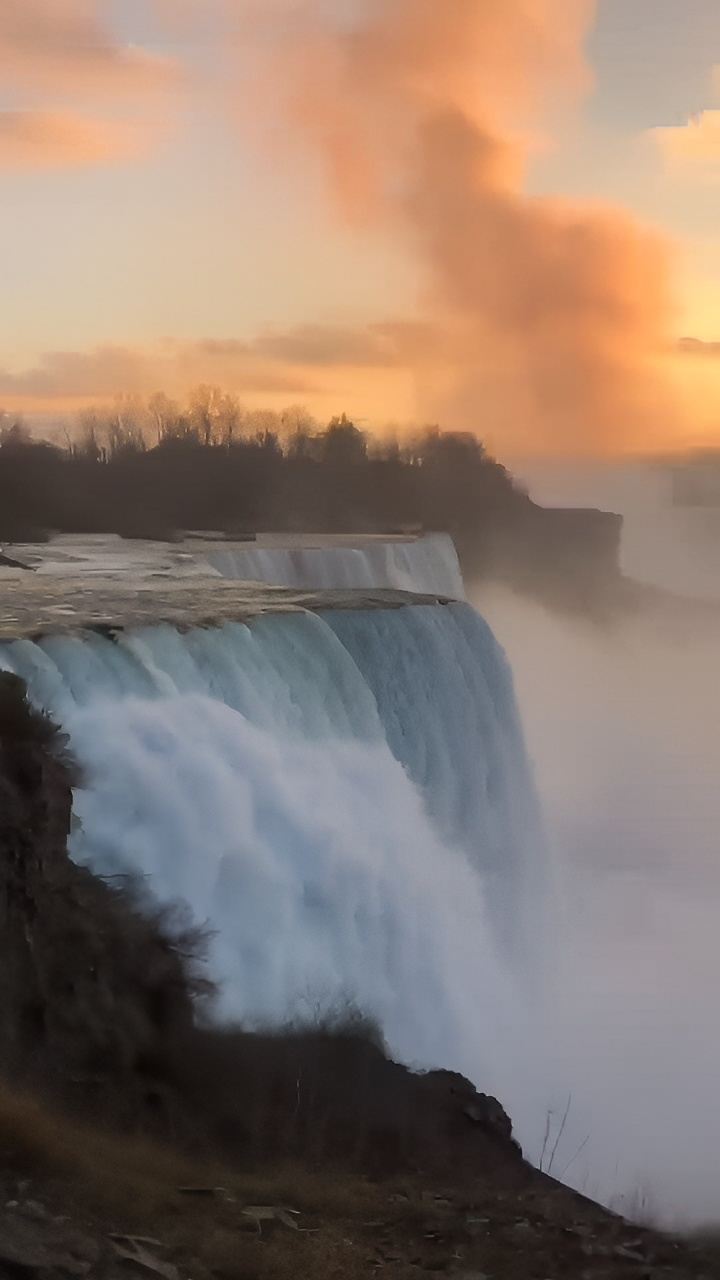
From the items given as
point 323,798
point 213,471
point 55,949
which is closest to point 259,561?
point 213,471

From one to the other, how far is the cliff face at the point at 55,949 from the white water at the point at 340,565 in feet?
15.9

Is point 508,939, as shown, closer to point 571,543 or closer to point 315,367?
point 315,367

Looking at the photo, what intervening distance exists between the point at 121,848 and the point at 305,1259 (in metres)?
1.71

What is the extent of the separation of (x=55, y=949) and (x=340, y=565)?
6.38m

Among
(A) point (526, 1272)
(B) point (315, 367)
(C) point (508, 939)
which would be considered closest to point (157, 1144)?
(A) point (526, 1272)

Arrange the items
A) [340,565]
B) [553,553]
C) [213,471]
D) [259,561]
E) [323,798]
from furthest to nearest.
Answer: [553,553], [213,471], [340,565], [259,561], [323,798]

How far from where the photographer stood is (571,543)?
56.0ft

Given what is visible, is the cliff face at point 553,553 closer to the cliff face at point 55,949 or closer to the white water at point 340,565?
the white water at point 340,565

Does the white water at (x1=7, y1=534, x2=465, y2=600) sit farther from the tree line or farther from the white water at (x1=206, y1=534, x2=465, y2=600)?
the tree line

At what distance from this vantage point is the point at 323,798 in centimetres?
597

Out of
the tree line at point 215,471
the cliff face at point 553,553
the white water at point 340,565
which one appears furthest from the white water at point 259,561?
the cliff face at point 553,553

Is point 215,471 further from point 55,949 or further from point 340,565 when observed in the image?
point 55,949

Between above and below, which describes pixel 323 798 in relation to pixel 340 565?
below

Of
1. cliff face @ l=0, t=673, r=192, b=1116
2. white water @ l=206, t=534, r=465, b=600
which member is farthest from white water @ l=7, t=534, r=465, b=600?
cliff face @ l=0, t=673, r=192, b=1116
